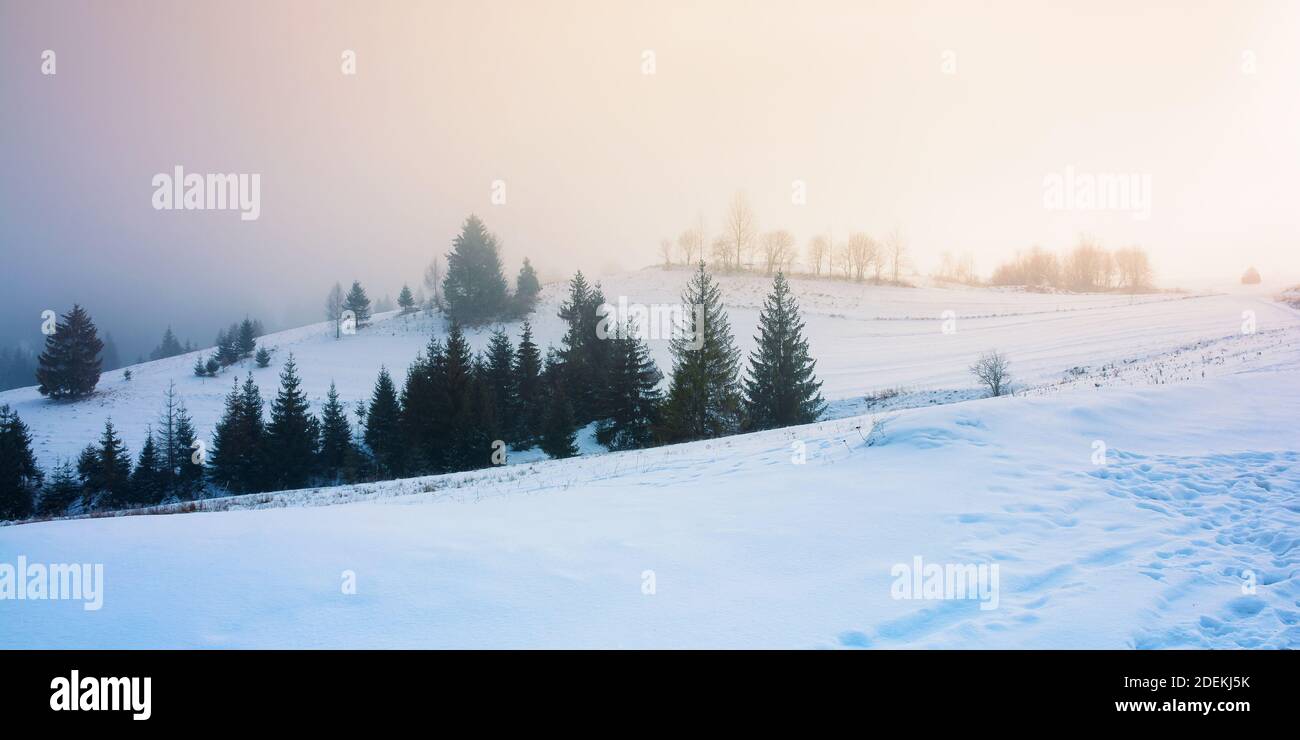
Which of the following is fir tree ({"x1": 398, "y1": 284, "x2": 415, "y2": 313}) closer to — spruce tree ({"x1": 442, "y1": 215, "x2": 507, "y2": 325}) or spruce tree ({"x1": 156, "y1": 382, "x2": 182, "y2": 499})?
spruce tree ({"x1": 442, "y1": 215, "x2": 507, "y2": 325})

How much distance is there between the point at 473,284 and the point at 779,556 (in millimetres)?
68328

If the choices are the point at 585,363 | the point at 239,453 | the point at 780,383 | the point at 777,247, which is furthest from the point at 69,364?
the point at 777,247

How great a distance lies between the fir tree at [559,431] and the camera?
115 ft

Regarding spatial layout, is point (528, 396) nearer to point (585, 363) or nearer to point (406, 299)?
point (585, 363)

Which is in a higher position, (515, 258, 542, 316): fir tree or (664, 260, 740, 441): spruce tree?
(515, 258, 542, 316): fir tree

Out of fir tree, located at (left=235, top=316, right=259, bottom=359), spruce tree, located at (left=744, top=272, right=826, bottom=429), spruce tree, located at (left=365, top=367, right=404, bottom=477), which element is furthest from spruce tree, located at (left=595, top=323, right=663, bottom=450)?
fir tree, located at (left=235, top=316, right=259, bottom=359)

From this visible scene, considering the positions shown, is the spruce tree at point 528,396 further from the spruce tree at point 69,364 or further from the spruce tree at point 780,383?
the spruce tree at point 69,364

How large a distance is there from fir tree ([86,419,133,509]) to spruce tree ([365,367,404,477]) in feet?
46.8

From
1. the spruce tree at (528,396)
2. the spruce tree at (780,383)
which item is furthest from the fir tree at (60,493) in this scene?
the spruce tree at (780,383)

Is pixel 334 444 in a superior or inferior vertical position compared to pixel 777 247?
inferior

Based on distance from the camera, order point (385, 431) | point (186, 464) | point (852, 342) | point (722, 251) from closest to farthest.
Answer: point (385, 431) → point (186, 464) → point (852, 342) → point (722, 251)

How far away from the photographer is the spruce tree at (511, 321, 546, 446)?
39.1m

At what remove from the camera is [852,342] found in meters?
57.7
